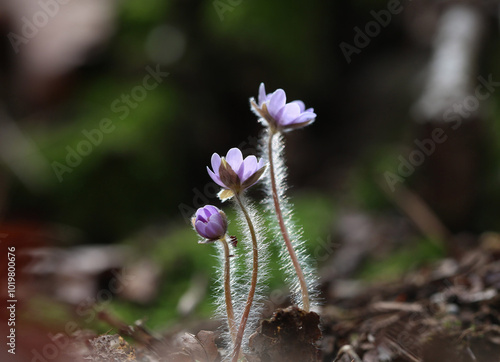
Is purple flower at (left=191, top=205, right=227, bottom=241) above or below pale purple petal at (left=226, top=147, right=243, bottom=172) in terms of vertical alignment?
below

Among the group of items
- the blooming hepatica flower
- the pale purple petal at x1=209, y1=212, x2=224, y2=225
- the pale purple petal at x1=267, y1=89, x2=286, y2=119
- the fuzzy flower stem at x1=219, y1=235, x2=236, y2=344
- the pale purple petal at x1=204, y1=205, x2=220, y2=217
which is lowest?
the fuzzy flower stem at x1=219, y1=235, x2=236, y2=344

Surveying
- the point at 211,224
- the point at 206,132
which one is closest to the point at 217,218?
the point at 211,224

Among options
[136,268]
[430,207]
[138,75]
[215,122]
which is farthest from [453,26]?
[136,268]

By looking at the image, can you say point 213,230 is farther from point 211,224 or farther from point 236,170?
point 236,170

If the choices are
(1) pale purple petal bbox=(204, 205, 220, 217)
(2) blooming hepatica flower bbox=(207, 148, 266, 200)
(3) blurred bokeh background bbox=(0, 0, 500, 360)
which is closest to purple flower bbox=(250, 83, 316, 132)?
(2) blooming hepatica flower bbox=(207, 148, 266, 200)

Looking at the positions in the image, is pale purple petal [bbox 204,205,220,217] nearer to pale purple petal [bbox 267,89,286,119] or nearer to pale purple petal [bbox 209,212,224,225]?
pale purple petal [bbox 209,212,224,225]

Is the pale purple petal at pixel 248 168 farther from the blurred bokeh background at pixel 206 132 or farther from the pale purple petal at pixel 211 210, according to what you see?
the blurred bokeh background at pixel 206 132
